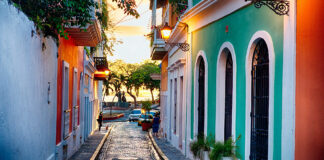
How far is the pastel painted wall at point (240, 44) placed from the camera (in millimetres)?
6961

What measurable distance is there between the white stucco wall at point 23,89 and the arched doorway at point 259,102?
428 centimetres

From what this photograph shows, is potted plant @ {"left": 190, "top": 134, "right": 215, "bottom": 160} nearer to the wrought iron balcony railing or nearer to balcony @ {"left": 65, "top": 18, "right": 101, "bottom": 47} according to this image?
balcony @ {"left": 65, "top": 18, "right": 101, "bottom": 47}

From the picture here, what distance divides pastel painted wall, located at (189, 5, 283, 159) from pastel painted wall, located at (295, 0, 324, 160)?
53 cm

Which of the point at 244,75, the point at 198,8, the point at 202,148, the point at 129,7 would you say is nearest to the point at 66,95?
the point at 129,7

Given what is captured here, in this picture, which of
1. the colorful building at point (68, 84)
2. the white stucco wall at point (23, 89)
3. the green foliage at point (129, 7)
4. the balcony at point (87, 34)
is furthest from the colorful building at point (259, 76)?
the white stucco wall at point (23, 89)

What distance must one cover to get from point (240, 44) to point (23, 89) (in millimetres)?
4479

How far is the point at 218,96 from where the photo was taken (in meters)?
10.8

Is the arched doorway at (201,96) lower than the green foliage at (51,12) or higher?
lower

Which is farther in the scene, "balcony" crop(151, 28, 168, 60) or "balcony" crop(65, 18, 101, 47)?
"balcony" crop(151, 28, 168, 60)

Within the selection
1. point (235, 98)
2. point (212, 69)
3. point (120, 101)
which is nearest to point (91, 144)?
point (212, 69)

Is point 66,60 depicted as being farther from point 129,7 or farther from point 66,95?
point 129,7

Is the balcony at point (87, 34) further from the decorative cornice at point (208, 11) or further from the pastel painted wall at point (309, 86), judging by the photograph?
the pastel painted wall at point (309, 86)

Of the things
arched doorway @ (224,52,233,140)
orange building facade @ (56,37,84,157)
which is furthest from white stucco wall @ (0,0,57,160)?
arched doorway @ (224,52,233,140)

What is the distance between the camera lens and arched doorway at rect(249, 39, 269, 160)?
7812 mm
